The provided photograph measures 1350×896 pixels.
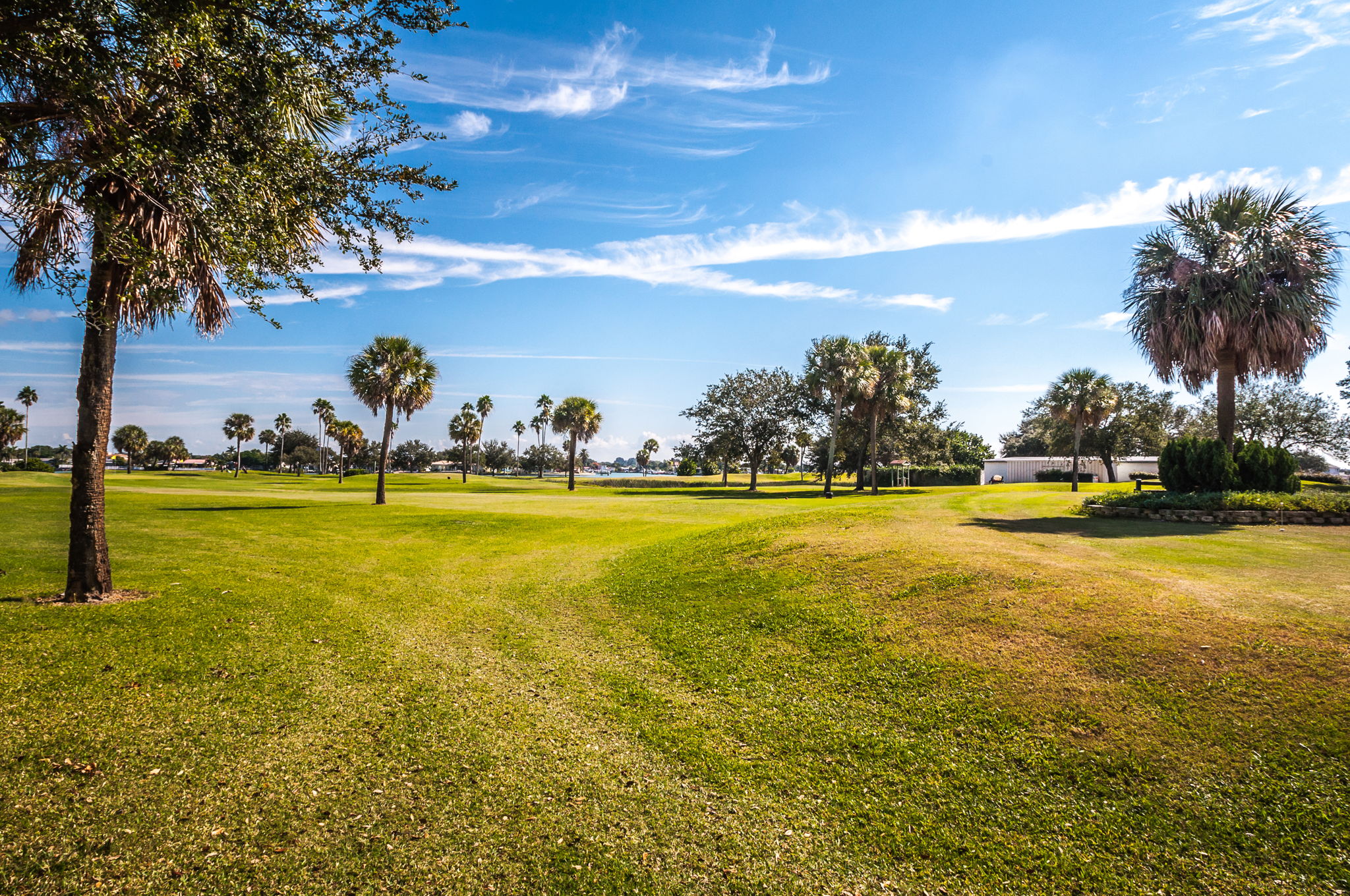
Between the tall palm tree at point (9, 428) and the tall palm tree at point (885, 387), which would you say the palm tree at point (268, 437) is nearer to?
the tall palm tree at point (9, 428)

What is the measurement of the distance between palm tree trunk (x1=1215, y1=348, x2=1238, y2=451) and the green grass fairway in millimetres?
15394

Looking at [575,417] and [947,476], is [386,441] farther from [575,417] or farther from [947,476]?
[947,476]

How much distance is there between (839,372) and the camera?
4469 centimetres

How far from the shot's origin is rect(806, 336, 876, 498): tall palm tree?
43562 millimetres

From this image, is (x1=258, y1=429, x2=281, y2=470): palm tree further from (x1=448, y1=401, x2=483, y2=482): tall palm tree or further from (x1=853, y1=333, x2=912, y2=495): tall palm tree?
(x1=853, y1=333, x2=912, y2=495): tall palm tree

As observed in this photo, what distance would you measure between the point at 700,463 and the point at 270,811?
58.1 metres

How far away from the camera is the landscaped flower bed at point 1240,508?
1535cm

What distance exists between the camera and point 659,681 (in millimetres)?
7504

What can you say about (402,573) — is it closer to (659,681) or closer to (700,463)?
(659,681)

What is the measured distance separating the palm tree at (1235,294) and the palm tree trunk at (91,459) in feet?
106

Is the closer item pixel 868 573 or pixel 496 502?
pixel 868 573

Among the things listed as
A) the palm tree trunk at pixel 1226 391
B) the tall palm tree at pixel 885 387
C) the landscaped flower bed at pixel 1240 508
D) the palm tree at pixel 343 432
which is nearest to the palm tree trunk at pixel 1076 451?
the tall palm tree at pixel 885 387

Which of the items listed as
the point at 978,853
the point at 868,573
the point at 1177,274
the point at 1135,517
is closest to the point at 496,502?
the point at 868,573

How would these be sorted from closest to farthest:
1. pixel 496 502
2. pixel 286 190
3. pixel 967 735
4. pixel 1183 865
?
pixel 1183 865 < pixel 967 735 < pixel 286 190 < pixel 496 502
